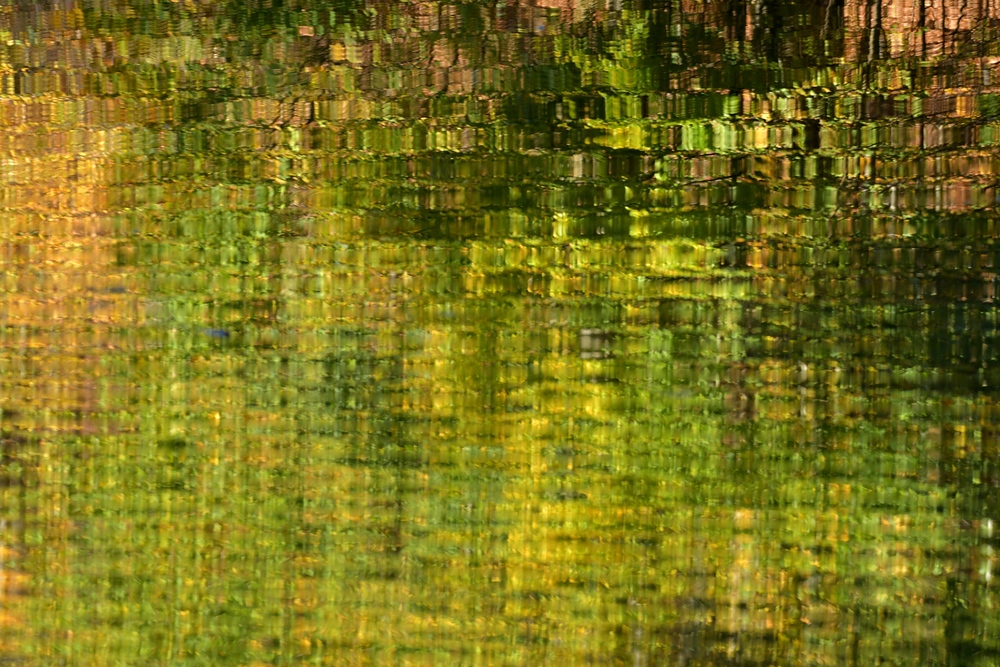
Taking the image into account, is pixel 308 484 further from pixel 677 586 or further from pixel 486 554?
pixel 677 586

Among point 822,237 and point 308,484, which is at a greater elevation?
point 822,237

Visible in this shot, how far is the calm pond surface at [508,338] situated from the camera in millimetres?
563

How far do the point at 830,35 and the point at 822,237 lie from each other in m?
0.13

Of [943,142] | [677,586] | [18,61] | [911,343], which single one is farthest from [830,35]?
[18,61]

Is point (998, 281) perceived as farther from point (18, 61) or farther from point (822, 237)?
point (18, 61)

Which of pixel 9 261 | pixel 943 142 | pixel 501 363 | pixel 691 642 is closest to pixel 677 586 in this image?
Result: pixel 691 642

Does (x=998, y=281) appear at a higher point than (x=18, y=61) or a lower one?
lower

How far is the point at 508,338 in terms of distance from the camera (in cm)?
58

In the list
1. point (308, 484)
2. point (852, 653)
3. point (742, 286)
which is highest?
point (742, 286)

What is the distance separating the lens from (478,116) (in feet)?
1.95

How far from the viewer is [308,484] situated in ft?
1.94

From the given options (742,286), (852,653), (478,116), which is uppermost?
(478,116)

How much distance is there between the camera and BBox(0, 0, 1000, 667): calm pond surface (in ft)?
1.85

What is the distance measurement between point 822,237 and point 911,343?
86 millimetres
